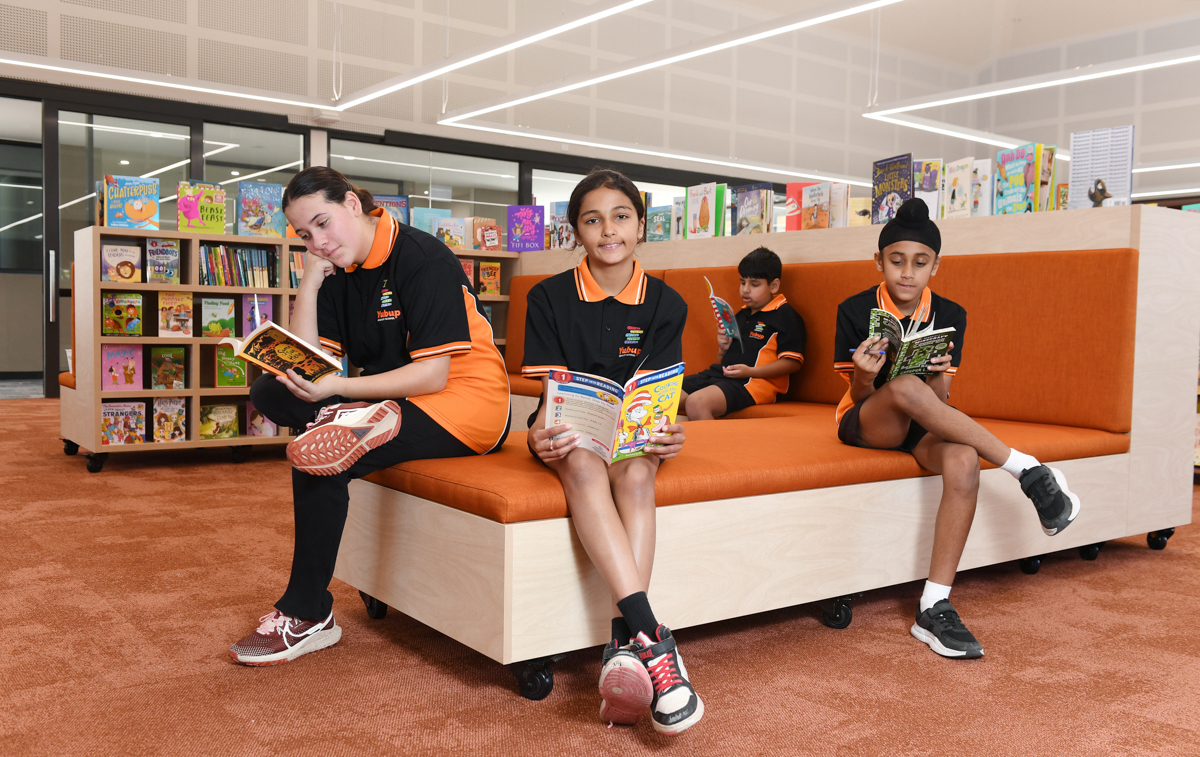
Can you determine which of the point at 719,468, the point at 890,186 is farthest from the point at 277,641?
the point at 890,186

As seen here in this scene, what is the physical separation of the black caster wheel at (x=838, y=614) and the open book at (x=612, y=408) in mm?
737

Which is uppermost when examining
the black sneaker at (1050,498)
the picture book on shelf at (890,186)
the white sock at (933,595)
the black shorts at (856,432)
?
the picture book on shelf at (890,186)

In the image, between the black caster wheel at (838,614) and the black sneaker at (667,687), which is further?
the black caster wheel at (838,614)

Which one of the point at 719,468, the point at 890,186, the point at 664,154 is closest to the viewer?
the point at 719,468

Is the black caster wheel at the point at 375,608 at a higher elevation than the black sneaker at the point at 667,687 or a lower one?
lower

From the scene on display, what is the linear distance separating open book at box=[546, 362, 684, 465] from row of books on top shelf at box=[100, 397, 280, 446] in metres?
3.22

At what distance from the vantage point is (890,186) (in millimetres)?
3543

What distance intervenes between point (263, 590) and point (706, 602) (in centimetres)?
126

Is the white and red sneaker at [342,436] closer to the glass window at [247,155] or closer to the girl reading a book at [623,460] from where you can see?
the girl reading a book at [623,460]

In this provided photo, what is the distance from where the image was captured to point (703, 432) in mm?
2584

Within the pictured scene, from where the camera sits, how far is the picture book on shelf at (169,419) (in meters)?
4.66

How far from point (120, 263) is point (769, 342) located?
128 inches

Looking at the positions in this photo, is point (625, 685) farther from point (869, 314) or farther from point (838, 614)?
point (869, 314)

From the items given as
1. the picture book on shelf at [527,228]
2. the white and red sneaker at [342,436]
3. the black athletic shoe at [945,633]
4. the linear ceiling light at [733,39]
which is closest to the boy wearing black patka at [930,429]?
the black athletic shoe at [945,633]
